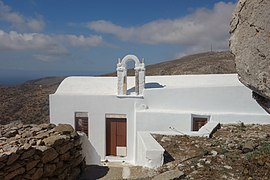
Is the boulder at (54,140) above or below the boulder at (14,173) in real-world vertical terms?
above

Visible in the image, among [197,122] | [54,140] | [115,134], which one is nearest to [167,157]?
[54,140]

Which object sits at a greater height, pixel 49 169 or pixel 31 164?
pixel 31 164

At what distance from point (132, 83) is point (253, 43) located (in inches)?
479

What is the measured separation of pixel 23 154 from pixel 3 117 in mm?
12230

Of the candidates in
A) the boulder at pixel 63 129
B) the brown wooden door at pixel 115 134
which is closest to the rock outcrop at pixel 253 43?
the boulder at pixel 63 129

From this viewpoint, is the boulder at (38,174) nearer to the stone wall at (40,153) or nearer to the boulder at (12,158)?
the stone wall at (40,153)

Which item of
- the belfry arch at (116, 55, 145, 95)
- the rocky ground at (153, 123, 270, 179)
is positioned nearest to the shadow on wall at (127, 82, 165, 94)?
the belfry arch at (116, 55, 145, 95)

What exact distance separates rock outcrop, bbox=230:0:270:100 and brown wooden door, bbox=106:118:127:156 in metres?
10.4

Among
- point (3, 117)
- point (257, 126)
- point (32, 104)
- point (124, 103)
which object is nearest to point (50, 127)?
point (124, 103)

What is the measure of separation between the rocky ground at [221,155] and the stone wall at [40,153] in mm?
2964

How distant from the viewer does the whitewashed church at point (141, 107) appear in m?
12.5

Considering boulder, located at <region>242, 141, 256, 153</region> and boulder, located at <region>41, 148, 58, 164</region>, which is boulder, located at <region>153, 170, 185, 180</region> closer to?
boulder, located at <region>242, 141, 256, 153</region>

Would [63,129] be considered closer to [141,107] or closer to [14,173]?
[14,173]

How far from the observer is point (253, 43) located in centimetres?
347
